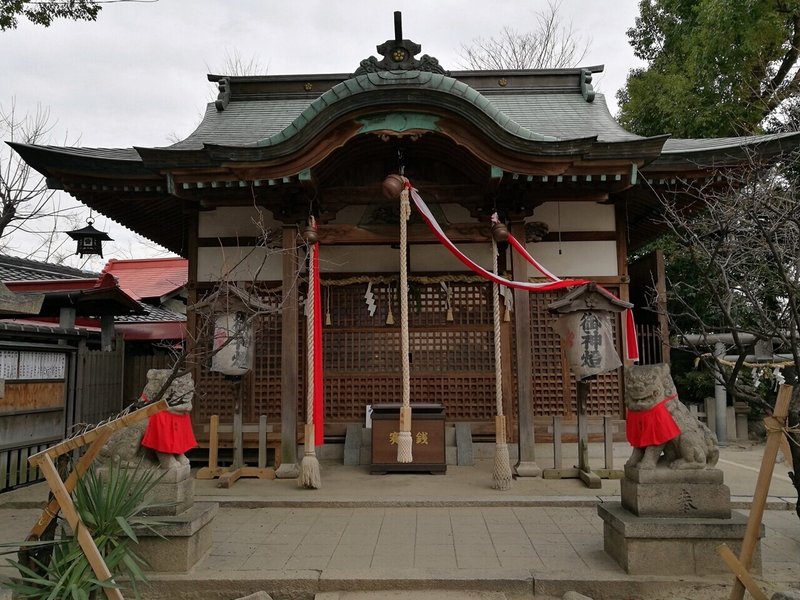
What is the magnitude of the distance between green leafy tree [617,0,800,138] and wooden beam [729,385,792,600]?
390 inches

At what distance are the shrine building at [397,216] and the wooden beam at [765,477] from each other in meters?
3.90

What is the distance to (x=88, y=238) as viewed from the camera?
15.4 meters

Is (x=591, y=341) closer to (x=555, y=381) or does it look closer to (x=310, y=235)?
(x=555, y=381)

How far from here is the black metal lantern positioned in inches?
605

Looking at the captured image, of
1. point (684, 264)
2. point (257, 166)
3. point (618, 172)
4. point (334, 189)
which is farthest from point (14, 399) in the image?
point (684, 264)

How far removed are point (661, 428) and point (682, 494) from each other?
0.52 m

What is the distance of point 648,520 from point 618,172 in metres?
4.61

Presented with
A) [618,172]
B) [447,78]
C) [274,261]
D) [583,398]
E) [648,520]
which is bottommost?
[648,520]

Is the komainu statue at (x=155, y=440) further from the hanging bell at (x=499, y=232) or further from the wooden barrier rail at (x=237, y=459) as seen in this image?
the hanging bell at (x=499, y=232)

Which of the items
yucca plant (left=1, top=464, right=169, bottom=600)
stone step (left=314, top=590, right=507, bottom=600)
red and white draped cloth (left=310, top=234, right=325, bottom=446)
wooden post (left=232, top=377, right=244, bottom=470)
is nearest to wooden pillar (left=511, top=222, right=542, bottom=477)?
red and white draped cloth (left=310, top=234, right=325, bottom=446)

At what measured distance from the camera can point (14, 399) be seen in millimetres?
7191

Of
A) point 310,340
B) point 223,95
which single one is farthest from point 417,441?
point 223,95

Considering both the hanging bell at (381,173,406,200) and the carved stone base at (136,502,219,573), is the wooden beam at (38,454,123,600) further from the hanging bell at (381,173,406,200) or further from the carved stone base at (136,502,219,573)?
the hanging bell at (381,173,406,200)

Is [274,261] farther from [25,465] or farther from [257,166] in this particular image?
[25,465]
